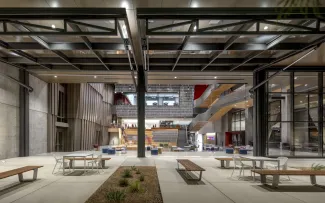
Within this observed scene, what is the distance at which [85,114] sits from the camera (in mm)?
26953

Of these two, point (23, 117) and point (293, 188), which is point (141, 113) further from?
point (293, 188)

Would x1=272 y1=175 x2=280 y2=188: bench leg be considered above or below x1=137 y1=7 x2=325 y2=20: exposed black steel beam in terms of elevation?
below

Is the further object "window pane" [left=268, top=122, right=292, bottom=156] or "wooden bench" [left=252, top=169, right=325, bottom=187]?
"window pane" [left=268, top=122, right=292, bottom=156]

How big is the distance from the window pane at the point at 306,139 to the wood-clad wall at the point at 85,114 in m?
17.9

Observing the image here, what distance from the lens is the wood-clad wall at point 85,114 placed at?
82.2 feet

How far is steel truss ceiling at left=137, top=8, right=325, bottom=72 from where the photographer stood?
28.0 feet

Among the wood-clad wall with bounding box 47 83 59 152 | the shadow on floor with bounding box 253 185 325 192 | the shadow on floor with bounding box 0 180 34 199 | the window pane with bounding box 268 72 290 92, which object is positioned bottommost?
the shadow on floor with bounding box 253 185 325 192

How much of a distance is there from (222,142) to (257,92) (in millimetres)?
19401

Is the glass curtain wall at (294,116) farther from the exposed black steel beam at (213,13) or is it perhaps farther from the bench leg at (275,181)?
the exposed black steel beam at (213,13)

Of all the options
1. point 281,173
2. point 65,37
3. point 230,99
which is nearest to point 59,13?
point 65,37

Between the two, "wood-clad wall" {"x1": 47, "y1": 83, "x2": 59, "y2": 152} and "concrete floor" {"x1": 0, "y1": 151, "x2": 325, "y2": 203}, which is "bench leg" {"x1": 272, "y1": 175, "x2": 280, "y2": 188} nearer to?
"concrete floor" {"x1": 0, "y1": 151, "x2": 325, "y2": 203}

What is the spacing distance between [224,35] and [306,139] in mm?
11908

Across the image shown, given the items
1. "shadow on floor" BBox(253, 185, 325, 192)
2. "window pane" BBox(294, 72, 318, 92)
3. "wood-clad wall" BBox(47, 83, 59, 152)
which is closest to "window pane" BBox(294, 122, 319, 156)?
"window pane" BBox(294, 72, 318, 92)

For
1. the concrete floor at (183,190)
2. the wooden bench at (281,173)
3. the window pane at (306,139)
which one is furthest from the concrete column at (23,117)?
the window pane at (306,139)
